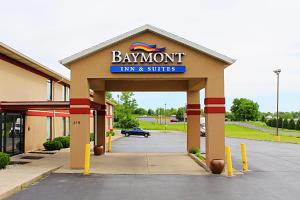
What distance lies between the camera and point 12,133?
74.6 feet

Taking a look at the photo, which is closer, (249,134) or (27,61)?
(27,61)

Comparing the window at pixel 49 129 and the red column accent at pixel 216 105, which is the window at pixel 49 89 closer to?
the window at pixel 49 129

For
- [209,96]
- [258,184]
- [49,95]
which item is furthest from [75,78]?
[49,95]

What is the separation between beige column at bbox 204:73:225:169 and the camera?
689 inches

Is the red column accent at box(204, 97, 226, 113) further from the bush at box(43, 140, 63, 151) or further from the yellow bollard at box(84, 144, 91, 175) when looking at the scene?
the bush at box(43, 140, 63, 151)

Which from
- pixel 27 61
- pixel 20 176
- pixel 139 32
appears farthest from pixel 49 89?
pixel 20 176

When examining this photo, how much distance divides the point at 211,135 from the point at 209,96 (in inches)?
69.4

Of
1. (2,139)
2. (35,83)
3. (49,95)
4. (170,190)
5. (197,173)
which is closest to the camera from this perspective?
(170,190)

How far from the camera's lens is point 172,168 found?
60.3 ft

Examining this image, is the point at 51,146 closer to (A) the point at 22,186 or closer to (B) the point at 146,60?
(B) the point at 146,60

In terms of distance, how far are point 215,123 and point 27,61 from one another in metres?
12.0

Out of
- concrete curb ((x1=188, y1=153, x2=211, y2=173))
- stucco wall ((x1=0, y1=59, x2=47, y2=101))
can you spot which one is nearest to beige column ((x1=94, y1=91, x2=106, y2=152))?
stucco wall ((x1=0, y1=59, x2=47, y2=101))

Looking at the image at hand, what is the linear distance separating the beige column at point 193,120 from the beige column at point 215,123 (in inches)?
314

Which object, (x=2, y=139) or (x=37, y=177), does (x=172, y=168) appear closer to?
(x=37, y=177)
